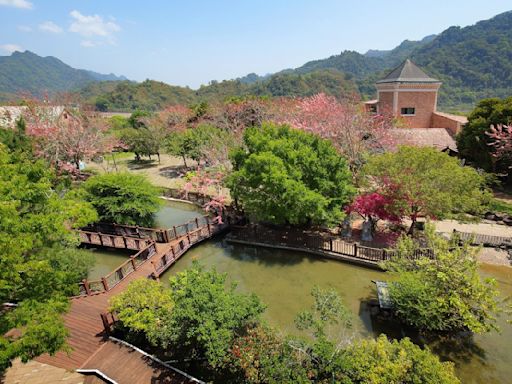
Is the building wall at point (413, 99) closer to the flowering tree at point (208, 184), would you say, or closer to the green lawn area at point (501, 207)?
the green lawn area at point (501, 207)

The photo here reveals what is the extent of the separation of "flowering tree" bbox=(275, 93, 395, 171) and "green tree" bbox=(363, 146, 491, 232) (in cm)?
420

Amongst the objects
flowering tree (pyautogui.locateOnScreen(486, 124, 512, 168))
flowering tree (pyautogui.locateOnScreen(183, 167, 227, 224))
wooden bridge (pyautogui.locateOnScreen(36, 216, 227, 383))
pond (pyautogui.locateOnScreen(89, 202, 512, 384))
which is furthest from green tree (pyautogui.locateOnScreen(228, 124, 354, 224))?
flowering tree (pyautogui.locateOnScreen(486, 124, 512, 168))

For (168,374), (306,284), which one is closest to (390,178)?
(306,284)

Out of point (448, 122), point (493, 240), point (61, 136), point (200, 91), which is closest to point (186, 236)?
point (493, 240)

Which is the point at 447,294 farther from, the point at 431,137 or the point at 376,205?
the point at 431,137

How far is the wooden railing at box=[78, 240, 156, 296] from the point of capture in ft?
40.1

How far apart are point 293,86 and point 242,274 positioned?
335 feet

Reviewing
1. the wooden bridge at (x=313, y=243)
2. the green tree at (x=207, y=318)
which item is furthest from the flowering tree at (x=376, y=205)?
the green tree at (x=207, y=318)

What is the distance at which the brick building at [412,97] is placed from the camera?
Result: 95.4ft

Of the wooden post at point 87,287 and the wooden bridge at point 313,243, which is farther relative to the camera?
the wooden bridge at point 313,243

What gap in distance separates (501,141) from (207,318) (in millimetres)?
20197

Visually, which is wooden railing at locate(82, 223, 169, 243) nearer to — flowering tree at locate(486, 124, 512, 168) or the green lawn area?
the green lawn area

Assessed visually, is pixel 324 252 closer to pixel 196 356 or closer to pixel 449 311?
pixel 449 311

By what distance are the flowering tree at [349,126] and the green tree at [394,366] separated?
40.6 ft
